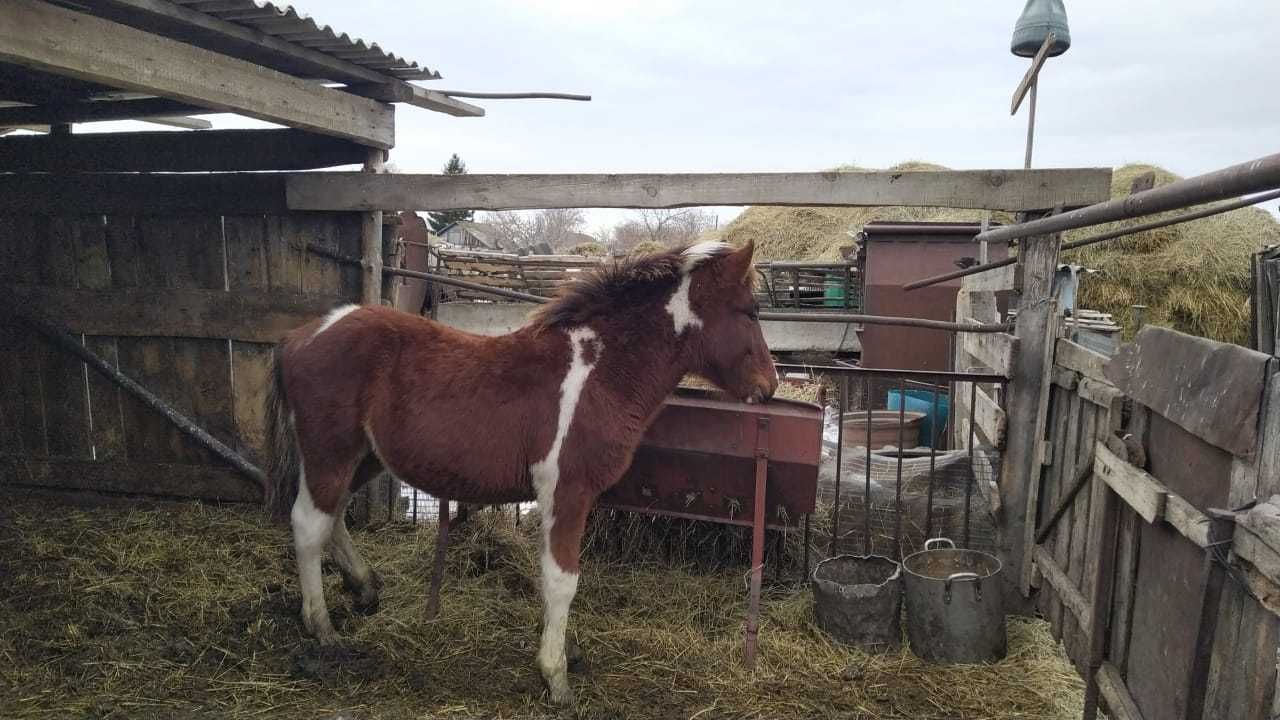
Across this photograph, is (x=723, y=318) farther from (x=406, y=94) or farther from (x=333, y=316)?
(x=406, y=94)

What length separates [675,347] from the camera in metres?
3.76

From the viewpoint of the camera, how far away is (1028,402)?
4.06m

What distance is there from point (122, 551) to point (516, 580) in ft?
8.20

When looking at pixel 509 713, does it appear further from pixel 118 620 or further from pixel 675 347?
pixel 118 620

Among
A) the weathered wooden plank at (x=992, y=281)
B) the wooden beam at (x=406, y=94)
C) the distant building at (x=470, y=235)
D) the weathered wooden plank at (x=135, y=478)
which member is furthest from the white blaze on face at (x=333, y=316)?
the distant building at (x=470, y=235)

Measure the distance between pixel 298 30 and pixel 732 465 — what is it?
127 inches

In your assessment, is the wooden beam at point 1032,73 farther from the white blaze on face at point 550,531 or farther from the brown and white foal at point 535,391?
the white blaze on face at point 550,531

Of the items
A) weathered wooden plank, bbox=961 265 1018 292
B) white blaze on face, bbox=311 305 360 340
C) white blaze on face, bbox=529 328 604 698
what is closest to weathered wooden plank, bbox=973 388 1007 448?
weathered wooden plank, bbox=961 265 1018 292

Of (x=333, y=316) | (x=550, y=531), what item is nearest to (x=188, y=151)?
(x=333, y=316)

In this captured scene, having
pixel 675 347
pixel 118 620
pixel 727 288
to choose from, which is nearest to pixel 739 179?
pixel 727 288

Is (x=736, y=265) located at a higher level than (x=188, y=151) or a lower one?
lower

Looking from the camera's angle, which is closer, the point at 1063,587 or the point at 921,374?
the point at 1063,587

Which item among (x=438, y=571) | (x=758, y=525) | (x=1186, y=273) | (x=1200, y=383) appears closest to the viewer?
(x=1200, y=383)

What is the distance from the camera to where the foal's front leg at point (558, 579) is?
11.3ft
